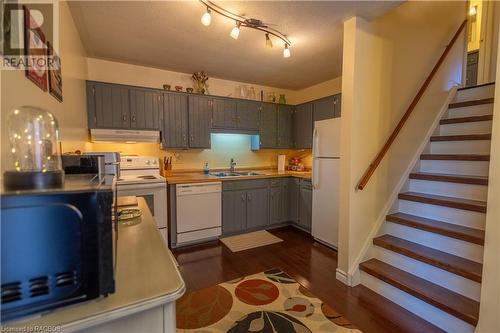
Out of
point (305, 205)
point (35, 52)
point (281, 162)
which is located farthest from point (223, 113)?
point (35, 52)

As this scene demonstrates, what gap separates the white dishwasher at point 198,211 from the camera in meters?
3.14

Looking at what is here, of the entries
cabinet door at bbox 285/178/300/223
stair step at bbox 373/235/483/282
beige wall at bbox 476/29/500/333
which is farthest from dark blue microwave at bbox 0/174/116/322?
cabinet door at bbox 285/178/300/223

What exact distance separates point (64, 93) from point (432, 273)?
3269 mm

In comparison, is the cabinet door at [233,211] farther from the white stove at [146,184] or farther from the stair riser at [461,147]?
the stair riser at [461,147]

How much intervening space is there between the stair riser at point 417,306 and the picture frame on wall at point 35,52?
2850 millimetres

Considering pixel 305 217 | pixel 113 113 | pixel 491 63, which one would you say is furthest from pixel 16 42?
pixel 491 63

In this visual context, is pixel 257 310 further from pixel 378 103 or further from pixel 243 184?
pixel 378 103

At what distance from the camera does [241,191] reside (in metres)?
3.58

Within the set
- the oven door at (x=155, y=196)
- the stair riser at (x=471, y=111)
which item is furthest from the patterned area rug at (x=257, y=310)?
the stair riser at (x=471, y=111)

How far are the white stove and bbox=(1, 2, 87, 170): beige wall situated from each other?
682mm

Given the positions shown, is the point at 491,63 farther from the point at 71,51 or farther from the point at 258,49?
the point at 71,51

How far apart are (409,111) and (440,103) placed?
2.83 feet

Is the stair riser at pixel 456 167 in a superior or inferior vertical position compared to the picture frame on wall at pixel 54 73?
inferior

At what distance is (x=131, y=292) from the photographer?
0.69 m
